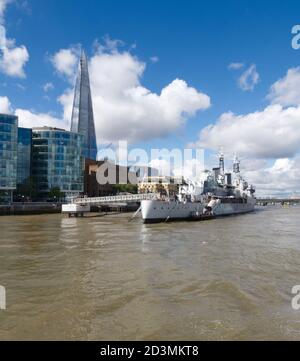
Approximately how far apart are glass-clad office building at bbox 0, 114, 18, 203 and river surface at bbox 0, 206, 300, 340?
77775 millimetres

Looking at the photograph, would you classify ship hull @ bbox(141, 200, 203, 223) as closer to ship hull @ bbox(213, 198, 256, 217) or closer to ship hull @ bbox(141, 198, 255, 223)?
ship hull @ bbox(141, 198, 255, 223)

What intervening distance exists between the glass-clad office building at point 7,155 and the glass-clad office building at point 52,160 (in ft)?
57.9

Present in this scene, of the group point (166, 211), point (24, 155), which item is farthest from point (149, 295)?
point (24, 155)

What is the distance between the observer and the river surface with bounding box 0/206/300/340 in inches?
396

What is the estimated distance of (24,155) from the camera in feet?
370

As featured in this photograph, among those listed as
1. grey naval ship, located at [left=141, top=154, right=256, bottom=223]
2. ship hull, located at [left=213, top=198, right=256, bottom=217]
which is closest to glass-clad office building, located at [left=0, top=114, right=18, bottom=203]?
grey naval ship, located at [left=141, top=154, right=256, bottom=223]

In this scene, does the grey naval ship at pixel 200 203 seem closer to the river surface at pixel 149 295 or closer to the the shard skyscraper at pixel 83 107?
the river surface at pixel 149 295

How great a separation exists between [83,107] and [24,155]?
220ft

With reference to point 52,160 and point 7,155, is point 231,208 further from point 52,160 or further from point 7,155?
point 7,155

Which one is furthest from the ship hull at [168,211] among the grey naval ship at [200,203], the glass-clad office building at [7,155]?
the glass-clad office building at [7,155]

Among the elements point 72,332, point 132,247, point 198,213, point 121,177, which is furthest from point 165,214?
point 121,177

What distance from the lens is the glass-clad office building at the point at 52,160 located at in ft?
383
